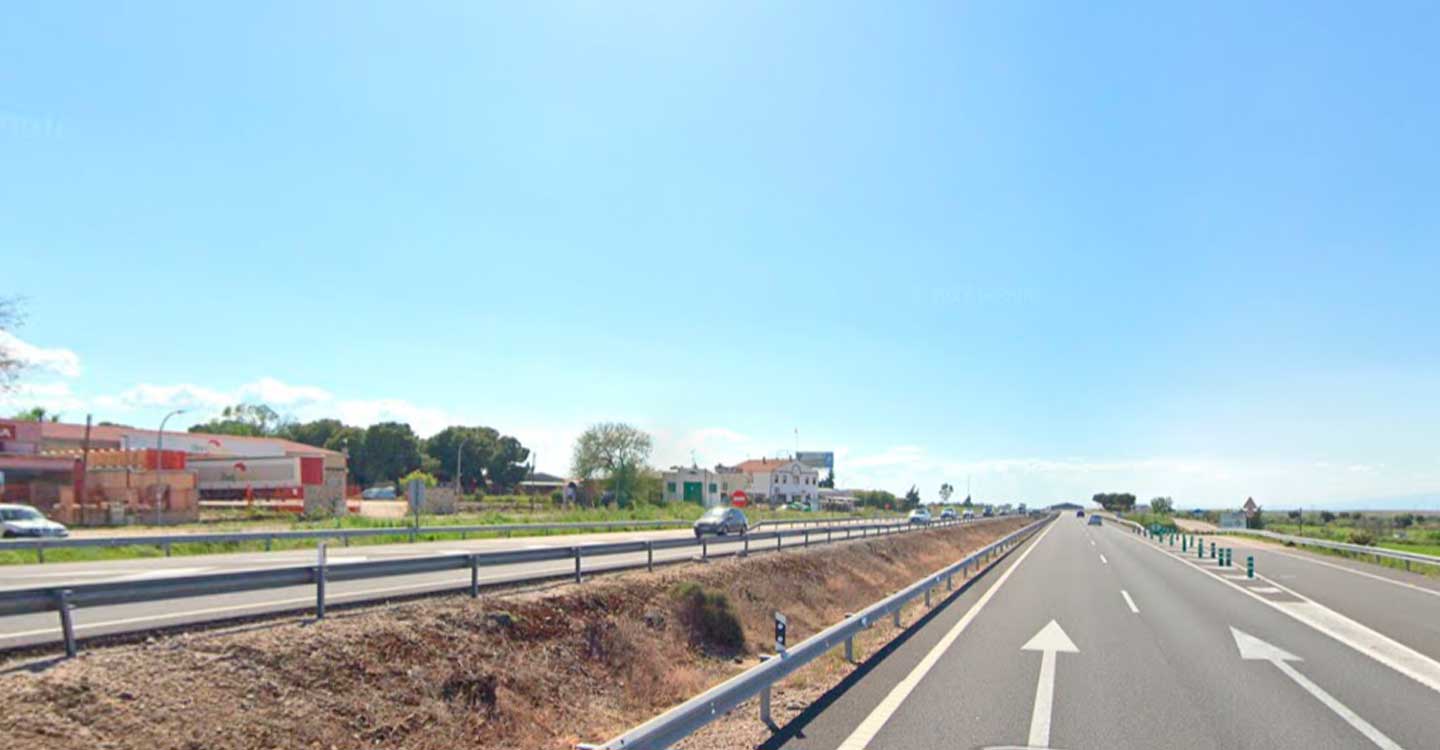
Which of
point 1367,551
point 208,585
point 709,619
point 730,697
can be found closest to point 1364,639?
point 709,619

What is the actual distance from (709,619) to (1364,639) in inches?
401

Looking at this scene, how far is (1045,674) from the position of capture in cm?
1110

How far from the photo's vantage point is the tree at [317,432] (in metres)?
136

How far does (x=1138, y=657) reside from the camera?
41.0ft

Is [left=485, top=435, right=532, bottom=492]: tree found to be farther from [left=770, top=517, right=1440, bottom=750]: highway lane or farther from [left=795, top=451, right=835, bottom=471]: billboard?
[left=770, top=517, right=1440, bottom=750]: highway lane

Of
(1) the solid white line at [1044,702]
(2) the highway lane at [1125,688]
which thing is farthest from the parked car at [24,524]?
(1) the solid white line at [1044,702]

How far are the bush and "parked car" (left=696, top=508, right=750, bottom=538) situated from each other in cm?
2585

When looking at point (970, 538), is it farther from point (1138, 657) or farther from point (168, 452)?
point (168, 452)

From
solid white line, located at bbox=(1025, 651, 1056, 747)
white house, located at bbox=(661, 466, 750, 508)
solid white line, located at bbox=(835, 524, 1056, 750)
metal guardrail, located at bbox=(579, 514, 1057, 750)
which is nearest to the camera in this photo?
metal guardrail, located at bbox=(579, 514, 1057, 750)

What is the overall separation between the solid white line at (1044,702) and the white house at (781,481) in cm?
11343

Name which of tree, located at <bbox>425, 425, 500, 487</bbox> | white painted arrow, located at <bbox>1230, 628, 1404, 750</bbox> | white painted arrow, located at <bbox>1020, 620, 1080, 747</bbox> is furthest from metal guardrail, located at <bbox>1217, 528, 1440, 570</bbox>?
tree, located at <bbox>425, 425, 500, 487</bbox>

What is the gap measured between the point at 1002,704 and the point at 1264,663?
5.01 meters

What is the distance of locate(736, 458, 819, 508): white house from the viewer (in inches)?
5207

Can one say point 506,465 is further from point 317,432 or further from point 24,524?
point 24,524
